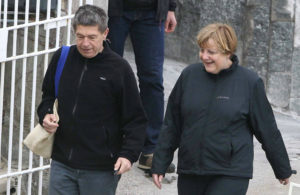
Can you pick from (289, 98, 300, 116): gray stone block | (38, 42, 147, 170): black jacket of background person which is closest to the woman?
(38, 42, 147, 170): black jacket of background person

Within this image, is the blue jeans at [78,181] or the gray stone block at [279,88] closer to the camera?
the blue jeans at [78,181]

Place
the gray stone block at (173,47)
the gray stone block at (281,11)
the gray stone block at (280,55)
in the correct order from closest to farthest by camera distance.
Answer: the gray stone block at (281,11) → the gray stone block at (280,55) → the gray stone block at (173,47)

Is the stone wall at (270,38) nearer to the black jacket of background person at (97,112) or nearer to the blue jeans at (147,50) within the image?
the blue jeans at (147,50)

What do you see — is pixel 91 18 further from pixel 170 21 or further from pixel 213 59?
pixel 170 21

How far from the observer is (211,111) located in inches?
169

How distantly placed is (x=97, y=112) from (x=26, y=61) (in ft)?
6.21

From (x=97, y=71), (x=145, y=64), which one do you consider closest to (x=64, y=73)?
(x=97, y=71)

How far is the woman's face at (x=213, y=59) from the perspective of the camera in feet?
14.1

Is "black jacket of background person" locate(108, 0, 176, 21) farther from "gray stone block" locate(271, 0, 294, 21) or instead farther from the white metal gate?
"gray stone block" locate(271, 0, 294, 21)

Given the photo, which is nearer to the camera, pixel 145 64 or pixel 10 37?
pixel 145 64

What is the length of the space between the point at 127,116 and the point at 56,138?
1.30 ft

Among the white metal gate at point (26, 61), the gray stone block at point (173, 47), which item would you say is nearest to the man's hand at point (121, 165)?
the white metal gate at point (26, 61)

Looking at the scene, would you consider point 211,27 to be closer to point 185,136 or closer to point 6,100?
point 185,136

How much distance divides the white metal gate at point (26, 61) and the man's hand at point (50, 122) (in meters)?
1.38
